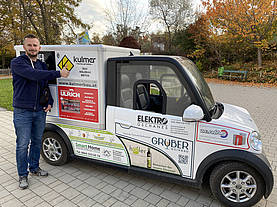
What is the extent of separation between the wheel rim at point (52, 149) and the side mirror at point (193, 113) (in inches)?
90.0

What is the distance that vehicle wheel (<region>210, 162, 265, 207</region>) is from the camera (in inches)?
99.4

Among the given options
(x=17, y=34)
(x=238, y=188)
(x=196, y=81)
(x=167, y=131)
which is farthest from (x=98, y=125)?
(x=17, y=34)

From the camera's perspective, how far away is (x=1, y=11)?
2266 cm

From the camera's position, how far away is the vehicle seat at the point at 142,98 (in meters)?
2.99

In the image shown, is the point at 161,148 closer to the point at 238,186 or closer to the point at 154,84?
the point at 154,84

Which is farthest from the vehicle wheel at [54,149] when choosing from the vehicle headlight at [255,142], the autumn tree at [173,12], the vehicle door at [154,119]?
the autumn tree at [173,12]

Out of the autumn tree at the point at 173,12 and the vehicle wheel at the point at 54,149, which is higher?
the autumn tree at the point at 173,12

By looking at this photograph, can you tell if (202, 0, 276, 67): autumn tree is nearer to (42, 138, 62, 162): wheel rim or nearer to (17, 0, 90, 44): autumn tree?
(17, 0, 90, 44): autumn tree

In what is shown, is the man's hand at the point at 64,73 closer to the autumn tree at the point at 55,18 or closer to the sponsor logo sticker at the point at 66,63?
the sponsor logo sticker at the point at 66,63

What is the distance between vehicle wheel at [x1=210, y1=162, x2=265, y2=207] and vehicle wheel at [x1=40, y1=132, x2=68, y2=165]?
2.41 m

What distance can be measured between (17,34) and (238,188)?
24.1 m

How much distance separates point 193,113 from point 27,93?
2295 mm

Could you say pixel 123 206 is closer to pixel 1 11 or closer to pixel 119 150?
pixel 119 150

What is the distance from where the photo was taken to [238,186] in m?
2.60
